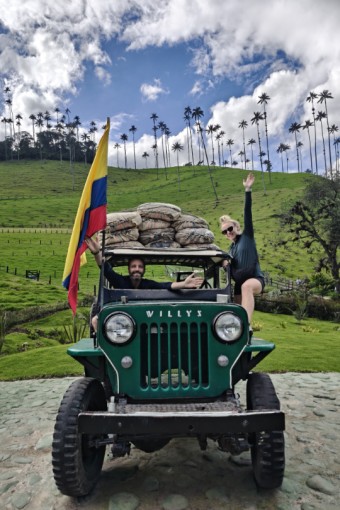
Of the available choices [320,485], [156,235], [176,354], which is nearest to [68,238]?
[156,235]

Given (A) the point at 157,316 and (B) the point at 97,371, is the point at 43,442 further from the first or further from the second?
(A) the point at 157,316

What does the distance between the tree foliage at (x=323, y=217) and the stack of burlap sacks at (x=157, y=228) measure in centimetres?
930

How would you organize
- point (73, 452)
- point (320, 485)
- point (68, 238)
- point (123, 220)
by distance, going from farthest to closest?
point (68, 238), point (123, 220), point (320, 485), point (73, 452)

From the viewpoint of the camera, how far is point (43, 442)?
524 centimetres

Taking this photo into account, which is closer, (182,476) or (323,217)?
(182,476)

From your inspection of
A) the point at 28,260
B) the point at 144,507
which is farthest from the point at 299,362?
the point at 28,260

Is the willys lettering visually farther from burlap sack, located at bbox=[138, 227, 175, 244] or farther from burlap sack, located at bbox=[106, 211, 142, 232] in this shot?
burlap sack, located at bbox=[138, 227, 175, 244]

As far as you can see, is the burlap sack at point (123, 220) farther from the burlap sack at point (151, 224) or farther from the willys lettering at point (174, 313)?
the willys lettering at point (174, 313)

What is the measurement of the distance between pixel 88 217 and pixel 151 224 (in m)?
34.9

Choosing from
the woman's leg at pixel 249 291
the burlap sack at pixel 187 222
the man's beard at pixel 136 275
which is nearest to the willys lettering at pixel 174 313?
the woman's leg at pixel 249 291

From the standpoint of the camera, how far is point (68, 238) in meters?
60.6

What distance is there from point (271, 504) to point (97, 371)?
6.70 ft

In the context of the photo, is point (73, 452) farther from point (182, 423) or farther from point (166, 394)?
point (182, 423)

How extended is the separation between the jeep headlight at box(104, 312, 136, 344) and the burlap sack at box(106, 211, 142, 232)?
1276 inches
